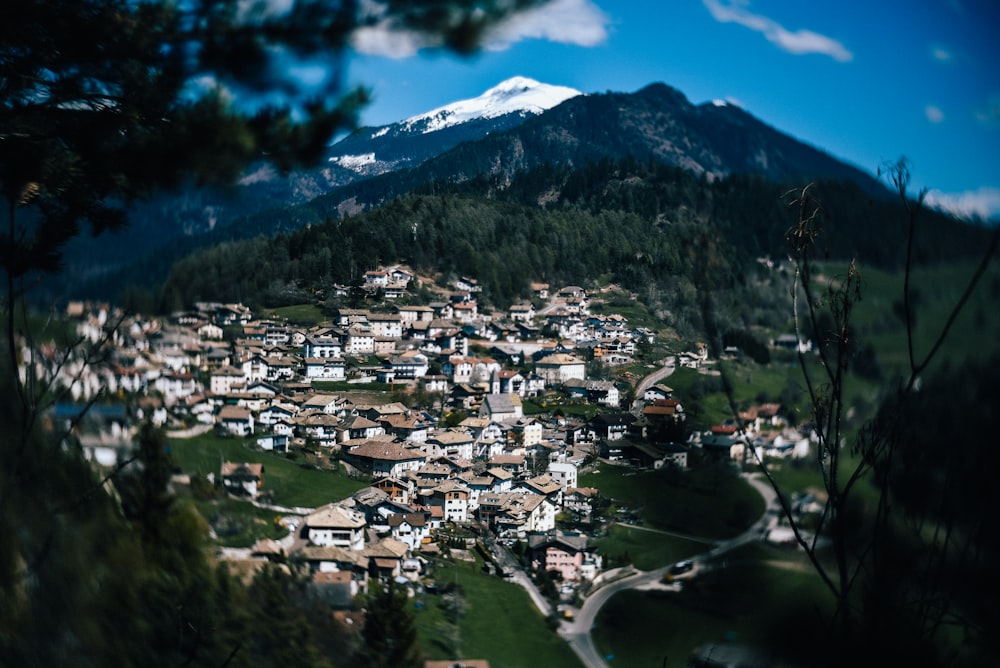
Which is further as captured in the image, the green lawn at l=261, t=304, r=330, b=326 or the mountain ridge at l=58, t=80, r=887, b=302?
the green lawn at l=261, t=304, r=330, b=326

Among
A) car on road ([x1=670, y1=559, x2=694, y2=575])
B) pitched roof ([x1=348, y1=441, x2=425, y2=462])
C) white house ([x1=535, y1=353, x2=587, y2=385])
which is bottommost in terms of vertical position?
pitched roof ([x1=348, y1=441, x2=425, y2=462])

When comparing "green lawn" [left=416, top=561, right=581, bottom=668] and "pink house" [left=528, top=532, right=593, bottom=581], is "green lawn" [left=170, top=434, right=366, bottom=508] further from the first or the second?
"pink house" [left=528, top=532, right=593, bottom=581]

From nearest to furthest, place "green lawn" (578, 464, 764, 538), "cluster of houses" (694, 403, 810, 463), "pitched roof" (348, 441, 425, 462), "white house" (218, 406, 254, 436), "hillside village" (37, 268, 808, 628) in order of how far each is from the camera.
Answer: "cluster of houses" (694, 403, 810, 463), "green lawn" (578, 464, 764, 538), "hillside village" (37, 268, 808, 628), "white house" (218, 406, 254, 436), "pitched roof" (348, 441, 425, 462)

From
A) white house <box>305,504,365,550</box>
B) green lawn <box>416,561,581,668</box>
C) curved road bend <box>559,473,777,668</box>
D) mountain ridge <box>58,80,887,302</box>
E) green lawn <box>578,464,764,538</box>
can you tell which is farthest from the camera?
white house <box>305,504,365,550</box>

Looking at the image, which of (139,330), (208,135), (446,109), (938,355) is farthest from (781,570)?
(446,109)

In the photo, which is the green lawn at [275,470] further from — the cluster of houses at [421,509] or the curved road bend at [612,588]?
the curved road bend at [612,588]

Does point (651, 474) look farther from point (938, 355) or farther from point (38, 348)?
point (38, 348)

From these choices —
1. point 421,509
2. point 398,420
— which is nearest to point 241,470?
point 421,509

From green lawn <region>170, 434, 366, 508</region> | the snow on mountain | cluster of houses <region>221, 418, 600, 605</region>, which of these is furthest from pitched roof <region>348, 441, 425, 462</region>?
the snow on mountain
